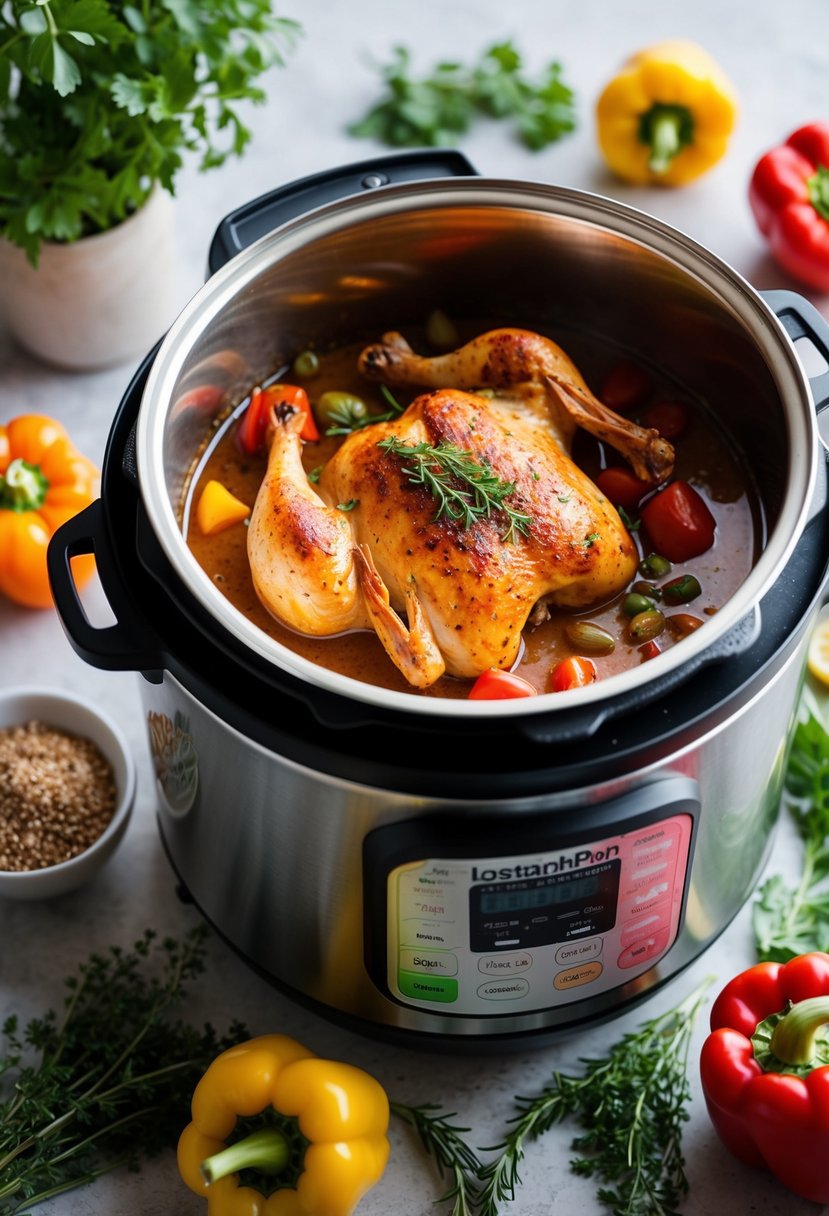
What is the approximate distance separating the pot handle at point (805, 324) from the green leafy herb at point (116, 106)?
4.53ft

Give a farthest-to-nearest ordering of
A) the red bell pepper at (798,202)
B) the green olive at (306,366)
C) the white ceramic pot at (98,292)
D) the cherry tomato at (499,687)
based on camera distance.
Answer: the red bell pepper at (798,202), the white ceramic pot at (98,292), the green olive at (306,366), the cherry tomato at (499,687)

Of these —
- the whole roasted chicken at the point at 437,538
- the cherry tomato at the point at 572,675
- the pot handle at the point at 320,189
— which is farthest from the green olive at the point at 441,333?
the cherry tomato at the point at 572,675

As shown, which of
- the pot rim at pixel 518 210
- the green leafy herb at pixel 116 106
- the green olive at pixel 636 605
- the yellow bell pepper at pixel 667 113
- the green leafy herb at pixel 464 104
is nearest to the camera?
the pot rim at pixel 518 210

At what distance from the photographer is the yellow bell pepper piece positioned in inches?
→ 108

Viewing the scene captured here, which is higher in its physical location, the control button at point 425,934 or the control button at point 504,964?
the control button at point 425,934

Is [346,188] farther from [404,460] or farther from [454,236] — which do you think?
[404,460]

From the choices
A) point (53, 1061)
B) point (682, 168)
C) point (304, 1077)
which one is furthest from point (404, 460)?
point (682, 168)

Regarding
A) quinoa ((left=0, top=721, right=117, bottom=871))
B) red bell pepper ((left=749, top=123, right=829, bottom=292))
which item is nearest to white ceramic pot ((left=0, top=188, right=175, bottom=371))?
quinoa ((left=0, top=721, right=117, bottom=871))

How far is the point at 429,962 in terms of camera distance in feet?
7.80

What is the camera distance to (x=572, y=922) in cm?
232

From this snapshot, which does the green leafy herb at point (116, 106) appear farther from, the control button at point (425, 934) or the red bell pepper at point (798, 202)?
the control button at point (425, 934)

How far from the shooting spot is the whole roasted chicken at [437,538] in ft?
7.83

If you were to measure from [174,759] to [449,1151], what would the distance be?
89 centimetres

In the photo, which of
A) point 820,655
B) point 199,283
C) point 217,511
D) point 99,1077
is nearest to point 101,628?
point 217,511
